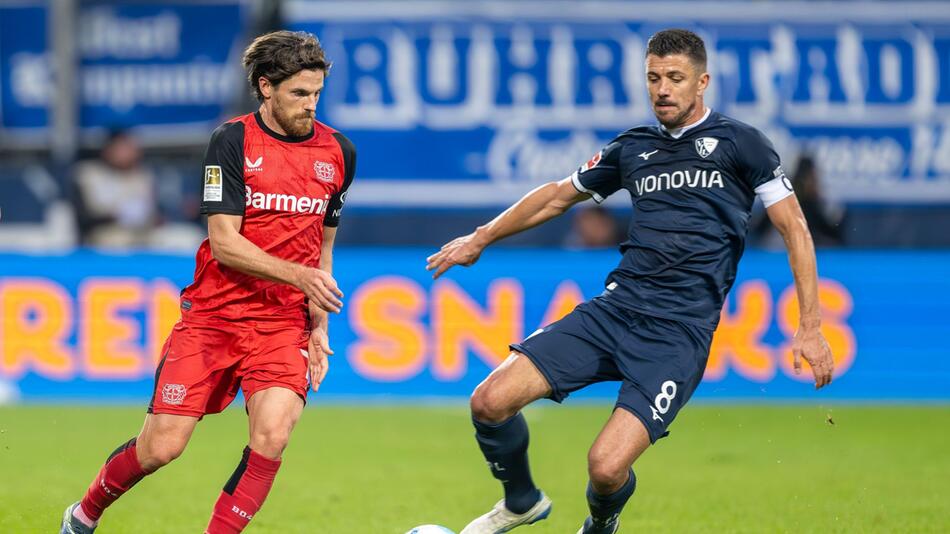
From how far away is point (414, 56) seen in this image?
Answer: 14.5m

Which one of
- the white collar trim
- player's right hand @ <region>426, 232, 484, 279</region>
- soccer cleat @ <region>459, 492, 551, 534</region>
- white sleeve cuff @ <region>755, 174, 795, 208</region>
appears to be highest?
the white collar trim

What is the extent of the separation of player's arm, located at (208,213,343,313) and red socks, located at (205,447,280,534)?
67cm

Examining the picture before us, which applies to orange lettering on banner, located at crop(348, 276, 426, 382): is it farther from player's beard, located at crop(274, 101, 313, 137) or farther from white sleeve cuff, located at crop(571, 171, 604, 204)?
player's beard, located at crop(274, 101, 313, 137)

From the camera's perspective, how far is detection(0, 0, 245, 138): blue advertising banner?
15992 mm

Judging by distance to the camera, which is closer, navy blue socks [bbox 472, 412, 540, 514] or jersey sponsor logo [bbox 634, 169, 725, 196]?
jersey sponsor logo [bbox 634, 169, 725, 196]

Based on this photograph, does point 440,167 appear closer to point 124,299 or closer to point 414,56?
point 414,56

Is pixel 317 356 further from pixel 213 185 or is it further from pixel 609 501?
pixel 609 501

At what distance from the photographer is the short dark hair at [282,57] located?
5957mm

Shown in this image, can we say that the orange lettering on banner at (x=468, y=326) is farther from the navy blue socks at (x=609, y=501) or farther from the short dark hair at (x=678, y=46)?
the short dark hair at (x=678, y=46)

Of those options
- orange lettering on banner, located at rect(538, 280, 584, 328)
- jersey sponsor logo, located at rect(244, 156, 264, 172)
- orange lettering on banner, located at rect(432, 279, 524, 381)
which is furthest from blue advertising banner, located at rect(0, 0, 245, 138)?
jersey sponsor logo, located at rect(244, 156, 264, 172)

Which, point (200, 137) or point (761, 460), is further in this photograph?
point (200, 137)

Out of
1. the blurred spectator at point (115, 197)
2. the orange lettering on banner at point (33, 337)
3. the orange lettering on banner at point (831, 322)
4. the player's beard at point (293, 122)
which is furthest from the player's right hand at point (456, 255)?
the blurred spectator at point (115, 197)

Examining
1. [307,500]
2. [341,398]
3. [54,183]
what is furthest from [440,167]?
[307,500]

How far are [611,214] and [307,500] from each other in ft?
22.1
